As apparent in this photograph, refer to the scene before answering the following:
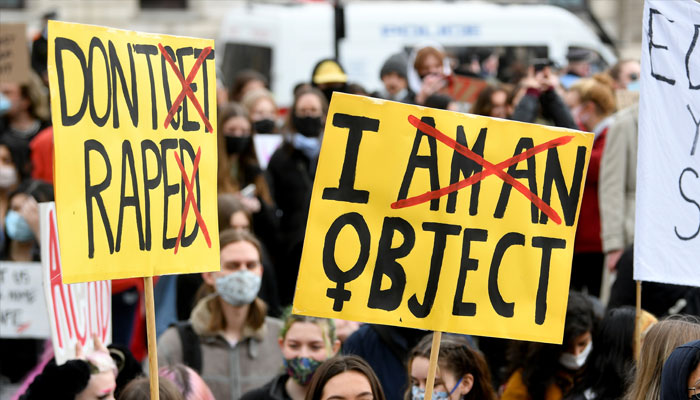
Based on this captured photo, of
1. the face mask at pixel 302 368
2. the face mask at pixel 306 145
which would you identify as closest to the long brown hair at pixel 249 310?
the face mask at pixel 302 368

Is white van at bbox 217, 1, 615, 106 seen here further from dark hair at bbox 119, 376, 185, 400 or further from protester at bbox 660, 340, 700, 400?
protester at bbox 660, 340, 700, 400

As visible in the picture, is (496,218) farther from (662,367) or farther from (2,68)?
(2,68)

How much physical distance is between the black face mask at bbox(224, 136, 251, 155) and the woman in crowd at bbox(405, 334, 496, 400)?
2917 mm

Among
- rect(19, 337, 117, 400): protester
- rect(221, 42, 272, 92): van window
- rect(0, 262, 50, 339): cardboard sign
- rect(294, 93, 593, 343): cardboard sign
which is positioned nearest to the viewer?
rect(294, 93, 593, 343): cardboard sign

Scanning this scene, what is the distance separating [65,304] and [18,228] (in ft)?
7.95

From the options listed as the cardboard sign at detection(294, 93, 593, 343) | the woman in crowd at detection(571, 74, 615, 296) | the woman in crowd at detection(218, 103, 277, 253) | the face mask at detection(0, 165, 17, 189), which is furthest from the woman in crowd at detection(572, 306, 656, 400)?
the face mask at detection(0, 165, 17, 189)

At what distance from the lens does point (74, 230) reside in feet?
13.1

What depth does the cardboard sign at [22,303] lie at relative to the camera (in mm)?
6617

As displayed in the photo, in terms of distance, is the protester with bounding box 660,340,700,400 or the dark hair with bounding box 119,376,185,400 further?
the dark hair with bounding box 119,376,185,400

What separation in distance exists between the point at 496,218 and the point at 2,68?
20.9 ft

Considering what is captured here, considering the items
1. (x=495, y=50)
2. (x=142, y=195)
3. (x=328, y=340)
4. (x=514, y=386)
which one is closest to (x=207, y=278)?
(x=328, y=340)

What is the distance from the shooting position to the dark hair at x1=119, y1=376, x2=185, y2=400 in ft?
15.3

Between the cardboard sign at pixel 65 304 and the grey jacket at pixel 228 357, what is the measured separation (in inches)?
21.9

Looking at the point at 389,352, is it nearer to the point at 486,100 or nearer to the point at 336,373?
the point at 336,373
